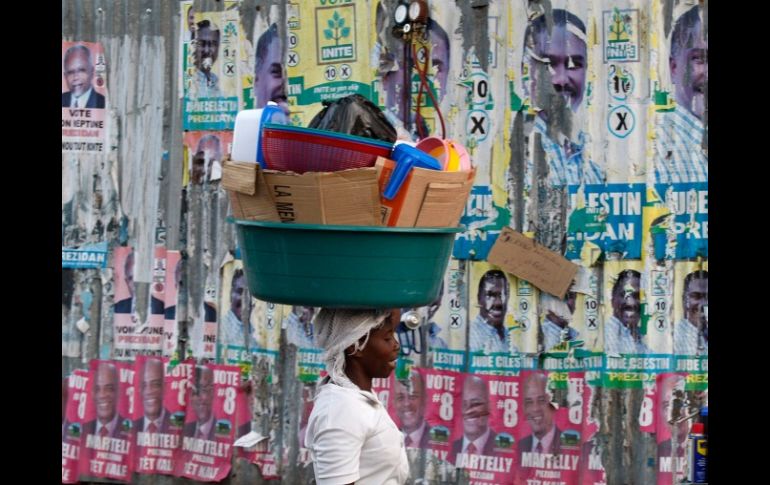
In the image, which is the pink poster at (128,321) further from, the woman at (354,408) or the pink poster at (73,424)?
the woman at (354,408)

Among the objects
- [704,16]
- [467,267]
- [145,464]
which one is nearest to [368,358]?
[467,267]

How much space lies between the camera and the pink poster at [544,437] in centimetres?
607

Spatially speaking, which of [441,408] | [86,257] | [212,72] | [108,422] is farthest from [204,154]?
[441,408]

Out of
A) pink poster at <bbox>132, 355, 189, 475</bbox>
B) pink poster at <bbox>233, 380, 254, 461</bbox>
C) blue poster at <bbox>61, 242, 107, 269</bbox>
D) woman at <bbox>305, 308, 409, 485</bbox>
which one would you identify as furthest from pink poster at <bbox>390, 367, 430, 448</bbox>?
woman at <bbox>305, 308, 409, 485</bbox>

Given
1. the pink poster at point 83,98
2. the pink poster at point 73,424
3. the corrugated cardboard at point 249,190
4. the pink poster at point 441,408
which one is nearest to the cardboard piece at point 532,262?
the pink poster at point 441,408

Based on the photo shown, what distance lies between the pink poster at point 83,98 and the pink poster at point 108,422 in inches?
52.0

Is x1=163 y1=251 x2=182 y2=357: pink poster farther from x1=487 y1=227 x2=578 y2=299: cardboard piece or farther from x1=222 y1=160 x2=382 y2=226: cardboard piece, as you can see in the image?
x1=222 y1=160 x2=382 y2=226: cardboard piece

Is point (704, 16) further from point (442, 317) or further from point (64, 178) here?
point (64, 178)

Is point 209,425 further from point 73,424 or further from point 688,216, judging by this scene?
point 688,216

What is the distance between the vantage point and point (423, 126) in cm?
632

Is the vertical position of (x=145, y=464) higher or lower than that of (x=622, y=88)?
lower

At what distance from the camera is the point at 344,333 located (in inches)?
160

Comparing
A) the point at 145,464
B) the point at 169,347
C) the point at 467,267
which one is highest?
the point at 467,267

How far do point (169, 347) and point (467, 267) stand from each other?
187cm
